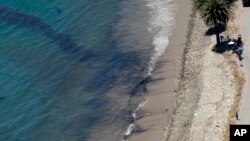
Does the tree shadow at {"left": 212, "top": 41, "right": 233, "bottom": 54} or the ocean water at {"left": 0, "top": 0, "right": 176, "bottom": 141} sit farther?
the tree shadow at {"left": 212, "top": 41, "right": 233, "bottom": 54}

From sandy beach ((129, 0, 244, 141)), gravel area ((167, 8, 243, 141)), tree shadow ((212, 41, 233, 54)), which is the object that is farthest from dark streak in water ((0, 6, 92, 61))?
tree shadow ((212, 41, 233, 54))

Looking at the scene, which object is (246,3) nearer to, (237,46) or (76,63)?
(237,46)

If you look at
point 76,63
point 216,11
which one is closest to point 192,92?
point 216,11

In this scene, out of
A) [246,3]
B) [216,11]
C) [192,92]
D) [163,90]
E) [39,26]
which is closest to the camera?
[192,92]

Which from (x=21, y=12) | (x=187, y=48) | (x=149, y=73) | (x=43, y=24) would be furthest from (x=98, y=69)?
(x=21, y=12)

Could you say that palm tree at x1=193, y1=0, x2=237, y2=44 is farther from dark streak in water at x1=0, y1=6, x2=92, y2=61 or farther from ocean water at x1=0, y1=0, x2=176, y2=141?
dark streak in water at x1=0, y1=6, x2=92, y2=61

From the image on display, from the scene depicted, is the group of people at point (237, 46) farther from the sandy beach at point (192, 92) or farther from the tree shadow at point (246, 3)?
the tree shadow at point (246, 3)

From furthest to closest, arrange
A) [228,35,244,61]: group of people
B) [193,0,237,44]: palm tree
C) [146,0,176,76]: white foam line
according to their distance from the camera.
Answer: [146,0,176,76]: white foam line, [193,0,237,44]: palm tree, [228,35,244,61]: group of people
